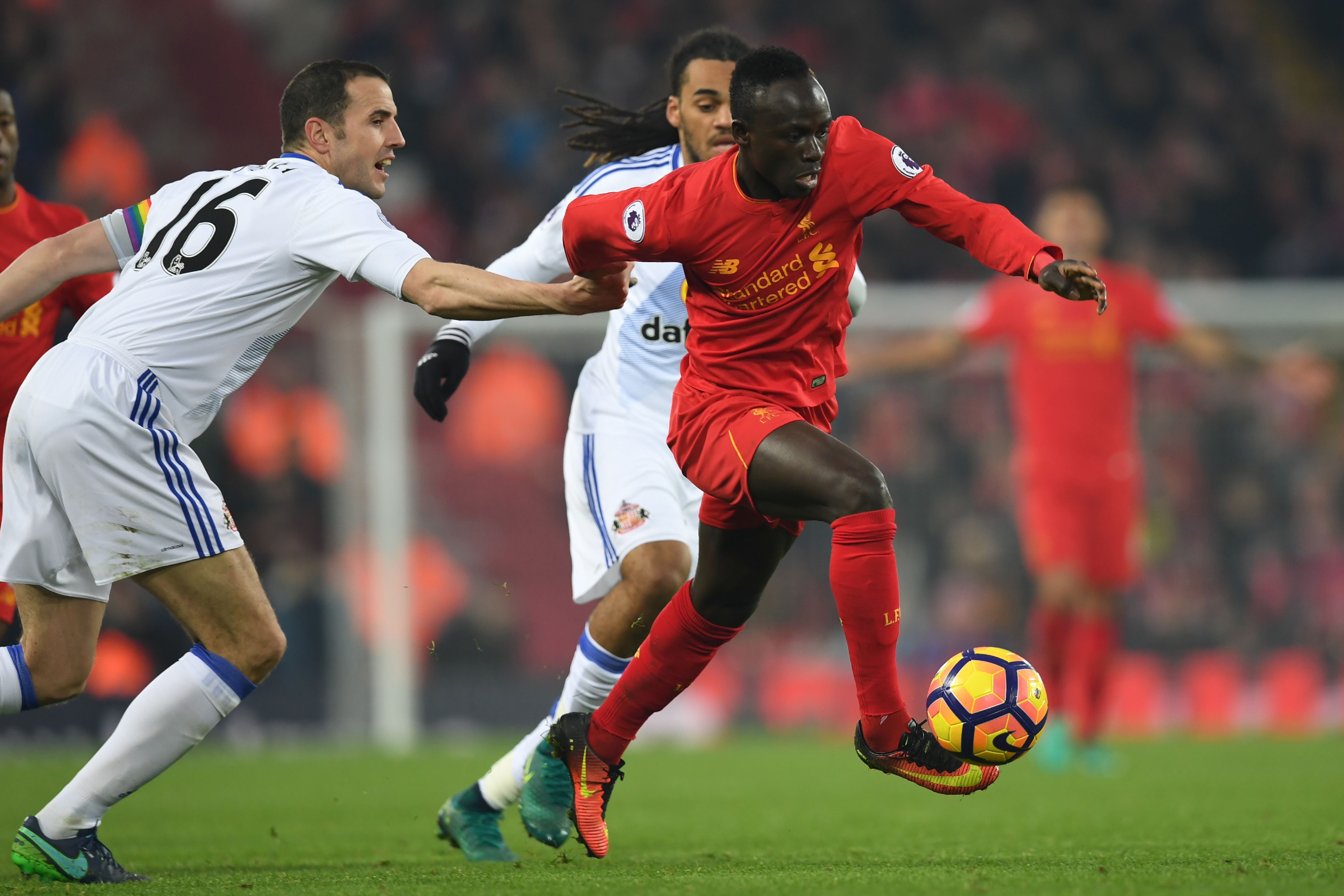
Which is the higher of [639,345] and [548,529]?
[639,345]

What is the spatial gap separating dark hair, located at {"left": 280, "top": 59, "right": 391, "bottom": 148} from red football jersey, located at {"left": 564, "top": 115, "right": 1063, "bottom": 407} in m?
0.78

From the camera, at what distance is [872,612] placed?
3982 millimetres

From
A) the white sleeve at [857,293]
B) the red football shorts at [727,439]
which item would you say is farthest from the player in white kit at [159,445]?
the white sleeve at [857,293]

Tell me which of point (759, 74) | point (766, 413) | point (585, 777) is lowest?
point (585, 777)

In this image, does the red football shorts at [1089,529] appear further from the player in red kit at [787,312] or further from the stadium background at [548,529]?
the player in red kit at [787,312]

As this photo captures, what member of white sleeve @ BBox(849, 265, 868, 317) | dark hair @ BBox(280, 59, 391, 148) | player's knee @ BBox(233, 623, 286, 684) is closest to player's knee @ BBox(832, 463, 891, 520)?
white sleeve @ BBox(849, 265, 868, 317)

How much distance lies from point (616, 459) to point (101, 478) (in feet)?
5.46

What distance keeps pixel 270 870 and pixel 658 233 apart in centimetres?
213

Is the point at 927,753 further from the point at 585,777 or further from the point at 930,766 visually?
the point at 585,777

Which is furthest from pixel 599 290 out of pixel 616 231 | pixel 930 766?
pixel 930 766

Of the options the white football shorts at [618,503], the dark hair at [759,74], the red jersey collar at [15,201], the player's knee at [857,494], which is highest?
the dark hair at [759,74]

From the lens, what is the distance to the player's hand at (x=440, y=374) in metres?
4.74

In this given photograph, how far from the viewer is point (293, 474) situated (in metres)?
11.0

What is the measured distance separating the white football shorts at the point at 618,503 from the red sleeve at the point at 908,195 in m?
1.23
